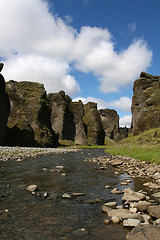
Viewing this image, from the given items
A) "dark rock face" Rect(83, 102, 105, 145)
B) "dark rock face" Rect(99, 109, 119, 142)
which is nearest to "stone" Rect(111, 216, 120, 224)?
"dark rock face" Rect(83, 102, 105, 145)

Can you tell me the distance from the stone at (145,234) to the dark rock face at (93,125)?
334ft

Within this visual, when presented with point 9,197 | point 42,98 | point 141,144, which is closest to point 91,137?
point 42,98

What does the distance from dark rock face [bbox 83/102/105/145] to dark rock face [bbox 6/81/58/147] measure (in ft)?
154

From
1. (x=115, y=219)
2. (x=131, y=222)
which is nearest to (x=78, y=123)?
(x=115, y=219)

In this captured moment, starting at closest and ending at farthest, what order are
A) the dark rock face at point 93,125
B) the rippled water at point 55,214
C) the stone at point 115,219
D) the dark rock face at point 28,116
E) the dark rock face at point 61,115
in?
the rippled water at point 55,214 → the stone at point 115,219 → the dark rock face at point 28,116 → the dark rock face at point 61,115 → the dark rock face at point 93,125

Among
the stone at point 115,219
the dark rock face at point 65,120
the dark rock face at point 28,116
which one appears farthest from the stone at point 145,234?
the dark rock face at point 65,120

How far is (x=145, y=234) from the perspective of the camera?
4.54 m

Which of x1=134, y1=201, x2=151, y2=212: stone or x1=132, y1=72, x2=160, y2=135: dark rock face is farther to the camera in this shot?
x1=132, y1=72, x2=160, y2=135: dark rock face

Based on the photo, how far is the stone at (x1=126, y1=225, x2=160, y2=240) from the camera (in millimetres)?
4414

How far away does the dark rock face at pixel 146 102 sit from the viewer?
41.4 meters

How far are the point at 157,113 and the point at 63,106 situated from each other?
60.5m

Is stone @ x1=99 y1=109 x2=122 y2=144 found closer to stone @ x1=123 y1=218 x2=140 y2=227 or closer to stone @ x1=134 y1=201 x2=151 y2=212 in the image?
stone @ x1=134 y1=201 x2=151 y2=212

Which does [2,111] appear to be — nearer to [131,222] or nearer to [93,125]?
[131,222]

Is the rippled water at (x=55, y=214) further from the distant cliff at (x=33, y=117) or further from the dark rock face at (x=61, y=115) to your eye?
the dark rock face at (x=61, y=115)
